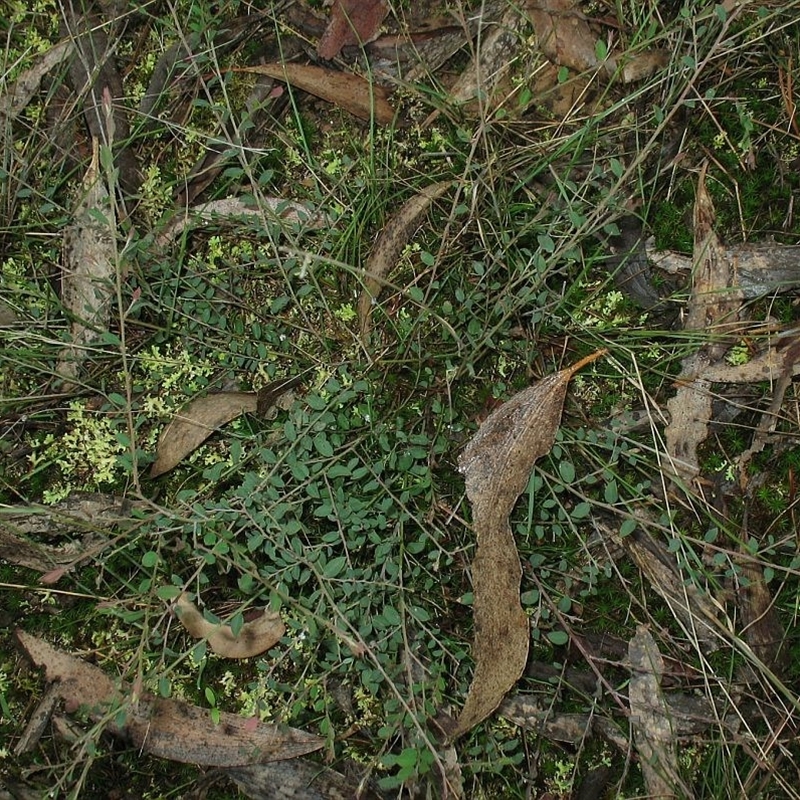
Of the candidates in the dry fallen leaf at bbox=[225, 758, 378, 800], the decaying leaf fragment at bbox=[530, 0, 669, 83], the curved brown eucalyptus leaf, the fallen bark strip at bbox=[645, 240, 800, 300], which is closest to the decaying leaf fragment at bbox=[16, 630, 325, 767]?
the dry fallen leaf at bbox=[225, 758, 378, 800]

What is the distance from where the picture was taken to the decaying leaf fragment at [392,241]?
8.79 feet

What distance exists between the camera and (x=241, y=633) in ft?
8.50

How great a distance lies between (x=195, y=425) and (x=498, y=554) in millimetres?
1104

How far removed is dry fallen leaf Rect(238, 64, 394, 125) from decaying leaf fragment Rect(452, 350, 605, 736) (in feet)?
3.92

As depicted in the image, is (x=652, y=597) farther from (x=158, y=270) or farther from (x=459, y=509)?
(x=158, y=270)

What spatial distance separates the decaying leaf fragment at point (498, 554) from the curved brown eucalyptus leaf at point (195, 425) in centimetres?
78

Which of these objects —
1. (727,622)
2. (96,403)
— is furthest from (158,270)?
(727,622)

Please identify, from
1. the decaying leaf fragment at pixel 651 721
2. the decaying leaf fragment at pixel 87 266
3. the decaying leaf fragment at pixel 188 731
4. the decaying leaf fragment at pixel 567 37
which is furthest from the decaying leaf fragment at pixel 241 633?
the decaying leaf fragment at pixel 567 37

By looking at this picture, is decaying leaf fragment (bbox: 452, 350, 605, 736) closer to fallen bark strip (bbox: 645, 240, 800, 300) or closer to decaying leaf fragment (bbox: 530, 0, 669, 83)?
fallen bark strip (bbox: 645, 240, 800, 300)

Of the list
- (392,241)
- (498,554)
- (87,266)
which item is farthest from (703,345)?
(87,266)

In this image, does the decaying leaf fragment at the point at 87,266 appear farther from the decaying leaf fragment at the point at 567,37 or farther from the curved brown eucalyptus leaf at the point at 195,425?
the decaying leaf fragment at the point at 567,37

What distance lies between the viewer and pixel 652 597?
2.64 meters

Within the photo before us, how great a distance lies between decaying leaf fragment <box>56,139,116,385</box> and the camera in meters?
2.72

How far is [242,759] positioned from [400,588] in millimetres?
840
